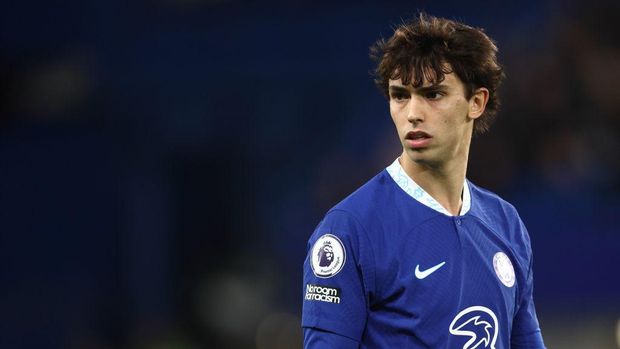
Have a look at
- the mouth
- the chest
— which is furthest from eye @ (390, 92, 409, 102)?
the chest

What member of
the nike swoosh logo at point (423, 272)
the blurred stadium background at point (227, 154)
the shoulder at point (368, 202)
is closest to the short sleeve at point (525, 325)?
the nike swoosh logo at point (423, 272)

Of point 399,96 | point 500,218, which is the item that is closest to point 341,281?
point 399,96

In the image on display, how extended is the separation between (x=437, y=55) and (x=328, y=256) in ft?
2.67

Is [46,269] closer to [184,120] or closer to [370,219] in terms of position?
[184,120]

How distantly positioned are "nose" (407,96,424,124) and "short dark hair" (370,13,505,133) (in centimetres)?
6

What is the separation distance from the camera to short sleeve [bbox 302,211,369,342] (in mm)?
3531

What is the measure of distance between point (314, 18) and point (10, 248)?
3537 mm

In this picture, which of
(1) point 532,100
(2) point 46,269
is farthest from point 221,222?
(1) point 532,100

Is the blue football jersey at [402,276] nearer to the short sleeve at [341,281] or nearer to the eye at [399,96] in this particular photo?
the short sleeve at [341,281]

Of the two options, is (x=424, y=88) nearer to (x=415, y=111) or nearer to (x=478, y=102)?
(x=415, y=111)

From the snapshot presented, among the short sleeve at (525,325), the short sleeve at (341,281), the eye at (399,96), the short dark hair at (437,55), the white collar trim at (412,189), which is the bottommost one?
the short sleeve at (525,325)

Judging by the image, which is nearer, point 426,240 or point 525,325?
point 426,240

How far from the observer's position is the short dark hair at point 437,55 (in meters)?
3.74

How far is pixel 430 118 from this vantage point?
372 cm
